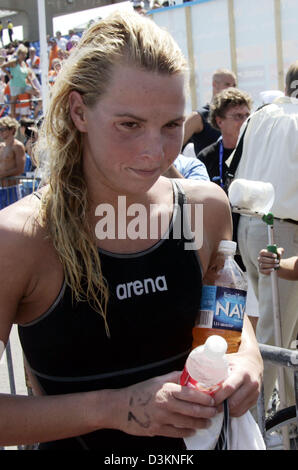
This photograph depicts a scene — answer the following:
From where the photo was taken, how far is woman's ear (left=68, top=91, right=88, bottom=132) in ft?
4.86

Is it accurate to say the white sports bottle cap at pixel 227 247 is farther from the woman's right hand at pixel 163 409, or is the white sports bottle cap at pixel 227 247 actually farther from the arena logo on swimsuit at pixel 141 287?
the woman's right hand at pixel 163 409

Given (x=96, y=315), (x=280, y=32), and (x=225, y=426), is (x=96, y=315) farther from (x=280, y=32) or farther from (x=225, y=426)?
(x=280, y=32)

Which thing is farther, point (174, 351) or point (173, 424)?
point (174, 351)

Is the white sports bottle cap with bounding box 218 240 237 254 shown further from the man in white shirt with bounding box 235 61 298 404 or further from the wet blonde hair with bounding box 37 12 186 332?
the man in white shirt with bounding box 235 61 298 404

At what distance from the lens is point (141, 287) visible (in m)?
1.52

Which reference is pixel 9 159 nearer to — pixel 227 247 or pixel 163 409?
pixel 227 247

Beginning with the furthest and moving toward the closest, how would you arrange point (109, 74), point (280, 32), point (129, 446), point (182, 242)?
point (280, 32) → point (182, 242) → point (129, 446) → point (109, 74)

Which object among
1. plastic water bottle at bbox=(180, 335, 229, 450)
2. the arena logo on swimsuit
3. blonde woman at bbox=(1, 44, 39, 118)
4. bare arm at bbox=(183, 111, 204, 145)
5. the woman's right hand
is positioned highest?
blonde woman at bbox=(1, 44, 39, 118)

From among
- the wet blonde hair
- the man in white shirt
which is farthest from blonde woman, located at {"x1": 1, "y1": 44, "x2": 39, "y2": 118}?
the wet blonde hair

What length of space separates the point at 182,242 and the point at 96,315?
0.34 m

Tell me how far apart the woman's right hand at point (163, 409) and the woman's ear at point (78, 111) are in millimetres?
660

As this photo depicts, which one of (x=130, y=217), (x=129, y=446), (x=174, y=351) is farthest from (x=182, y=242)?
(x=129, y=446)

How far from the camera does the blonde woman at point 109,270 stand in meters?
1.34

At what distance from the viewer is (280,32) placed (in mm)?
8836
